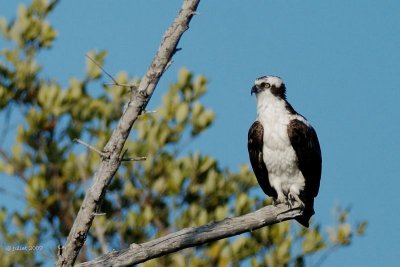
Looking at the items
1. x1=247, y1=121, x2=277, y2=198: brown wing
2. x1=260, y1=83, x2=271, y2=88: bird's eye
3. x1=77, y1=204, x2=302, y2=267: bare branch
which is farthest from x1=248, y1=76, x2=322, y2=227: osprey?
x1=77, y1=204, x2=302, y2=267: bare branch

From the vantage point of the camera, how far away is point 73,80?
14.4m

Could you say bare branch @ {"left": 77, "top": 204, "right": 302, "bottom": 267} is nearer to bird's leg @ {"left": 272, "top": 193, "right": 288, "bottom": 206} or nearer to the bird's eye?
bird's leg @ {"left": 272, "top": 193, "right": 288, "bottom": 206}

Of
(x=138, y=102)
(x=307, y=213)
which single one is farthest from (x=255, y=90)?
(x=138, y=102)

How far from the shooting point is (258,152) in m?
8.95

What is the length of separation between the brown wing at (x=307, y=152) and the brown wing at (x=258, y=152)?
33cm

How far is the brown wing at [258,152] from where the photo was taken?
8883mm

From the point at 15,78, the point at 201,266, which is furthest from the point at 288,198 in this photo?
the point at 15,78

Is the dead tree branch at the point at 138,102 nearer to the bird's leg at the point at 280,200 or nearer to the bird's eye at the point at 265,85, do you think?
the bird's leg at the point at 280,200

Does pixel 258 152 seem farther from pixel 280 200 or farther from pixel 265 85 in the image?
pixel 265 85

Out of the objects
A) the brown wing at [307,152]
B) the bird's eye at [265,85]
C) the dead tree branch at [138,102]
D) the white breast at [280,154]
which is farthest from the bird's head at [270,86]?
the dead tree branch at [138,102]

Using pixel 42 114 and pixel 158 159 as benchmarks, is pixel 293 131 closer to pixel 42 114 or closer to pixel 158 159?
pixel 158 159

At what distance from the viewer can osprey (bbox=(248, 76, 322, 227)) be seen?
873 centimetres

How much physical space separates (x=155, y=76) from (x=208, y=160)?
785cm

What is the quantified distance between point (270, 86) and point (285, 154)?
2.78 feet
